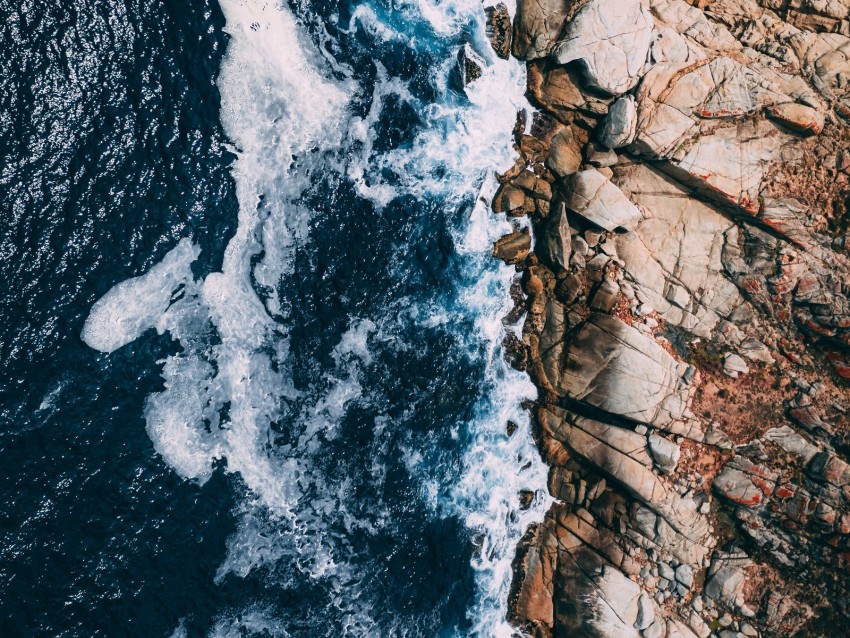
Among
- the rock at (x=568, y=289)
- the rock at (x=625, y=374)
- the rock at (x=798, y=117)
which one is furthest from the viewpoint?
the rock at (x=568, y=289)

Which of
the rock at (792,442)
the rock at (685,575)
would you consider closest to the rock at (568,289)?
the rock at (792,442)

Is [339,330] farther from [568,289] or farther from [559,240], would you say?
[559,240]

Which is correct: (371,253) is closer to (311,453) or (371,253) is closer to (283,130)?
(283,130)

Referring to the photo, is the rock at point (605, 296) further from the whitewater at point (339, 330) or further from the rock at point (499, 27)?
the rock at point (499, 27)

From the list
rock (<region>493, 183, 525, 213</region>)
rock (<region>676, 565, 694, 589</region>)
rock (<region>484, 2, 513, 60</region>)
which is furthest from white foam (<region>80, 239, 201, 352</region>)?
rock (<region>676, 565, 694, 589</region>)

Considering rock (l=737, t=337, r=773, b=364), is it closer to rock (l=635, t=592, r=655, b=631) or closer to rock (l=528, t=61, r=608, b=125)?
rock (l=635, t=592, r=655, b=631)

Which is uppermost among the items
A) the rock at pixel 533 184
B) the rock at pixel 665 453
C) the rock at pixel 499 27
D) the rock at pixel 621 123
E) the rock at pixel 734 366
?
the rock at pixel 499 27

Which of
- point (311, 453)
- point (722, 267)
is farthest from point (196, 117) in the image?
point (722, 267)
